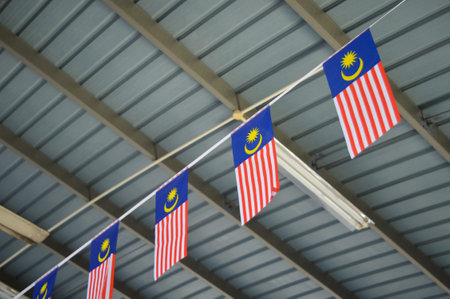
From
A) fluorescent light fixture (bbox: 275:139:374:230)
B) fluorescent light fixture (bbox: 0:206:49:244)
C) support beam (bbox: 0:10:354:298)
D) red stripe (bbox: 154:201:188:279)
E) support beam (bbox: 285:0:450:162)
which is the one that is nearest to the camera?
red stripe (bbox: 154:201:188:279)

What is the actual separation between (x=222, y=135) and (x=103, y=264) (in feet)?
10.0

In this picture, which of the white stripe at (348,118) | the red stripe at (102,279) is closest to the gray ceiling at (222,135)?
the white stripe at (348,118)

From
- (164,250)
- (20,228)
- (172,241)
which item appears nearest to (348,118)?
(172,241)

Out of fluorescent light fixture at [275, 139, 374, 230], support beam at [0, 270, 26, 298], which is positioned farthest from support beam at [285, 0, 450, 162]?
support beam at [0, 270, 26, 298]

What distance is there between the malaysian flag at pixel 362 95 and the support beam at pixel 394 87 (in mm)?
1975

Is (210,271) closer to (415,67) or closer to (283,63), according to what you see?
(283,63)

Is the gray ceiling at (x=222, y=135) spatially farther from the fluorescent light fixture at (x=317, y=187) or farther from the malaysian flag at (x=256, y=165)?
the malaysian flag at (x=256, y=165)

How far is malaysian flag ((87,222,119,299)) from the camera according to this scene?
7.61 m

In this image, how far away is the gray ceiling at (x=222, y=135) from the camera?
791 cm

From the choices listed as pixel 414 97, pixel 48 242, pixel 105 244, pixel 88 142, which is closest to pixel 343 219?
pixel 414 97

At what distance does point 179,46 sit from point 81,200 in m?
4.56

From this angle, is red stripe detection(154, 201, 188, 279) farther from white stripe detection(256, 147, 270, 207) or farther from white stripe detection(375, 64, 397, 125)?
white stripe detection(375, 64, 397, 125)

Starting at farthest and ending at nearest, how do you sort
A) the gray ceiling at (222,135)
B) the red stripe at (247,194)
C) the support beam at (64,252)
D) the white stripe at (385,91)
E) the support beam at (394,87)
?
the support beam at (64,252)
the gray ceiling at (222,135)
the support beam at (394,87)
the red stripe at (247,194)
the white stripe at (385,91)

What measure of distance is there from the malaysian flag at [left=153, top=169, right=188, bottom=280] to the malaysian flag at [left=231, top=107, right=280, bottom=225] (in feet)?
3.40
